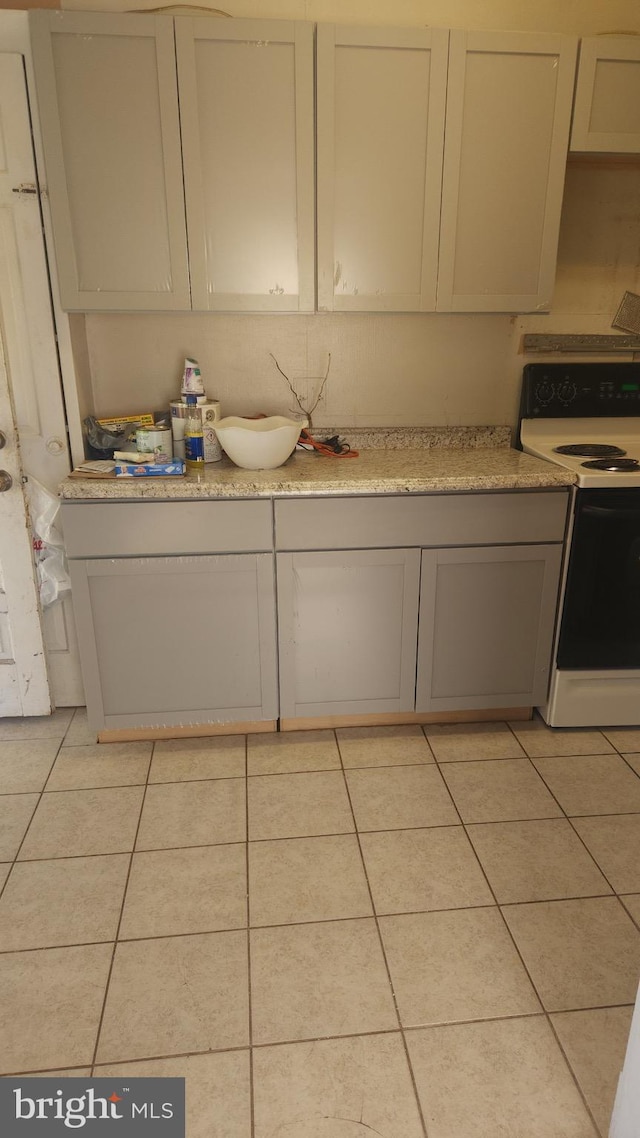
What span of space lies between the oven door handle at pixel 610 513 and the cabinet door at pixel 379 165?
813 millimetres

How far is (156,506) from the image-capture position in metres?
2.07

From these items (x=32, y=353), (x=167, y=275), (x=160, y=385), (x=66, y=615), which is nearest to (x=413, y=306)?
(x=167, y=275)

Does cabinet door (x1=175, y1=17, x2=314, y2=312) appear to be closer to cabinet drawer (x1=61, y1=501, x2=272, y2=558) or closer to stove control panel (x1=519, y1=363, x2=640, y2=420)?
cabinet drawer (x1=61, y1=501, x2=272, y2=558)

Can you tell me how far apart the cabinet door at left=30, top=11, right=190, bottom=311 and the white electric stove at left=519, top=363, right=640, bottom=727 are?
1.34 meters

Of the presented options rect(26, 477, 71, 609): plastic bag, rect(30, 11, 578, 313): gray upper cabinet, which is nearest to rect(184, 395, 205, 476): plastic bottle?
rect(30, 11, 578, 313): gray upper cabinet

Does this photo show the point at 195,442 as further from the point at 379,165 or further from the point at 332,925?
the point at 332,925

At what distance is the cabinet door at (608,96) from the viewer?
6.77 feet

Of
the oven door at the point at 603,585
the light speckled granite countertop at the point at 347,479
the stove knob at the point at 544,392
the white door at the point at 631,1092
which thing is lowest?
the white door at the point at 631,1092

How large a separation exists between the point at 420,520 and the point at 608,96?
139 centimetres

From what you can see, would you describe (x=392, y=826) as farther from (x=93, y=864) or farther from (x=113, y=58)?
(x=113, y=58)

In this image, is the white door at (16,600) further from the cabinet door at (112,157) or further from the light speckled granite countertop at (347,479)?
the cabinet door at (112,157)

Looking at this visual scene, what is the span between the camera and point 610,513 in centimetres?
214

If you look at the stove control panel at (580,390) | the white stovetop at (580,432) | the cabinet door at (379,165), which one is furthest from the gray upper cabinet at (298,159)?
the white stovetop at (580,432)

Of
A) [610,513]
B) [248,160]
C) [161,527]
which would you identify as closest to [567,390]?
[610,513]
